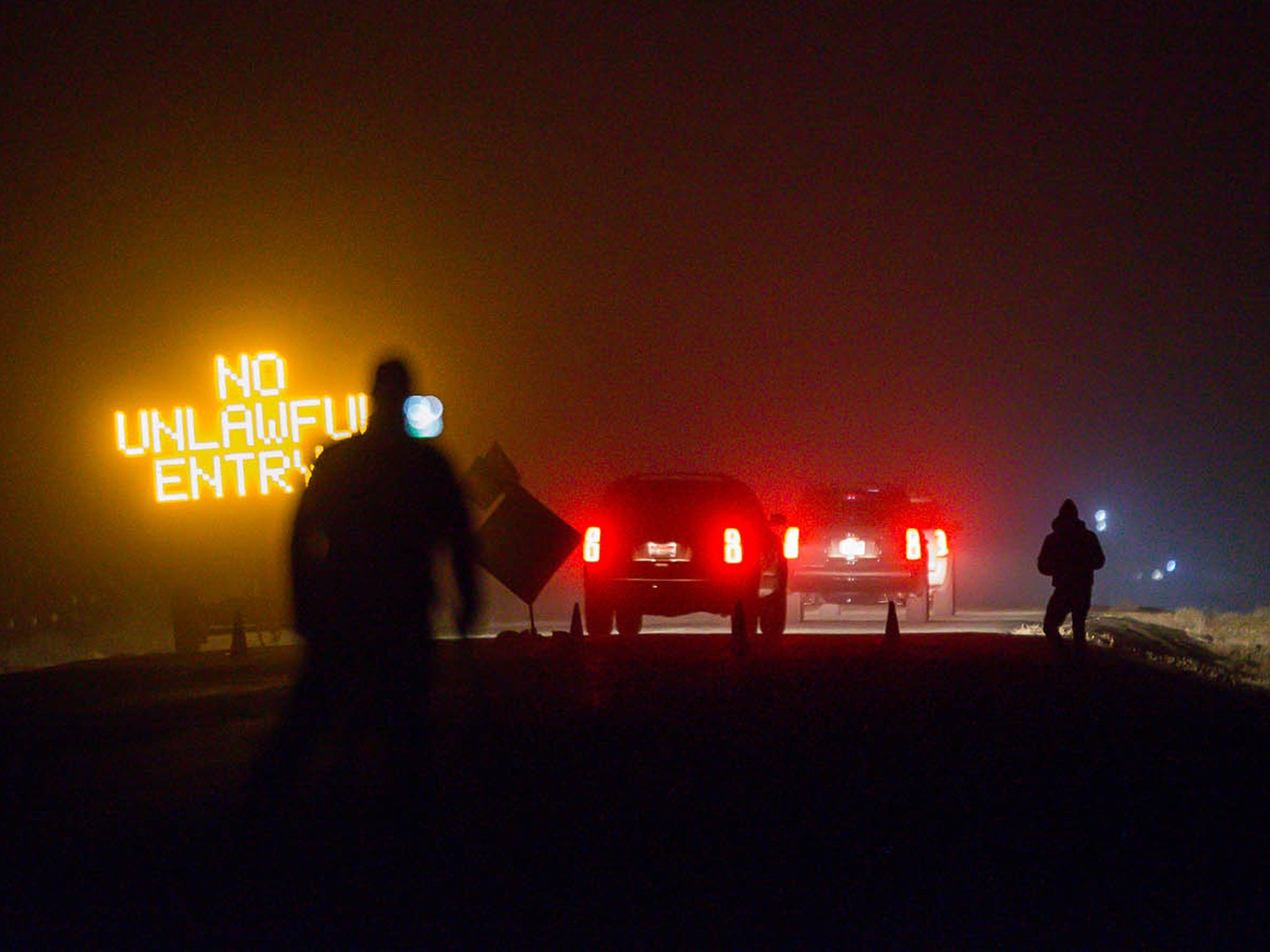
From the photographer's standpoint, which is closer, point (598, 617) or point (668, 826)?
point (668, 826)

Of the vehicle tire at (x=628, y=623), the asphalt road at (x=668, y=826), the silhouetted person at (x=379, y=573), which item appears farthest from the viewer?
the vehicle tire at (x=628, y=623)

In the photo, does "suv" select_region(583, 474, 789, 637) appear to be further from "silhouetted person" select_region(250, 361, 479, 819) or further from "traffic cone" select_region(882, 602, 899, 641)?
"silhouetted person" select_region(250, 361, 479, 819)

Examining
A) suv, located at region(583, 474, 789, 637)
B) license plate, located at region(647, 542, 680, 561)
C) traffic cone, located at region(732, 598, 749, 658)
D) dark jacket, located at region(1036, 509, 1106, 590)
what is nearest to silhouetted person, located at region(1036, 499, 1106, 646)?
dark jacket, located at region(1036, 509, 1106, 590)

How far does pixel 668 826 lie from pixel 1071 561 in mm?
12497

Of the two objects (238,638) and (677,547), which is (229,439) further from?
(677,547)

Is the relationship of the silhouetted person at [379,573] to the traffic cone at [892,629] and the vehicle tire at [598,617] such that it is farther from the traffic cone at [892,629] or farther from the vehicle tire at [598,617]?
the vehicle tire at [598,617]

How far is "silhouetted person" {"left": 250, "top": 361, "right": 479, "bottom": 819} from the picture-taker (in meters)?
7.75

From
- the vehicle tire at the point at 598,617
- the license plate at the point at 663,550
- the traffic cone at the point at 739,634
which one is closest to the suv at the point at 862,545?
the vehicle tire at the point at 598,617

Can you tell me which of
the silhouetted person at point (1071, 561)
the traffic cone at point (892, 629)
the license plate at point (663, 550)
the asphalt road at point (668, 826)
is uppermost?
the license plate at point (663, 550)

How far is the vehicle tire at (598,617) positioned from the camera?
75.0ft

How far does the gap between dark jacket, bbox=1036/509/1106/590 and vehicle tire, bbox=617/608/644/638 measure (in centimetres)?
514

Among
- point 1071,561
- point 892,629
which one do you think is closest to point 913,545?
point 1071,561

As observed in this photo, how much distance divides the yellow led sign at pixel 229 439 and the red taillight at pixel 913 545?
56.5ft

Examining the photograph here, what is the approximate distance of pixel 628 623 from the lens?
2389 centimetres
